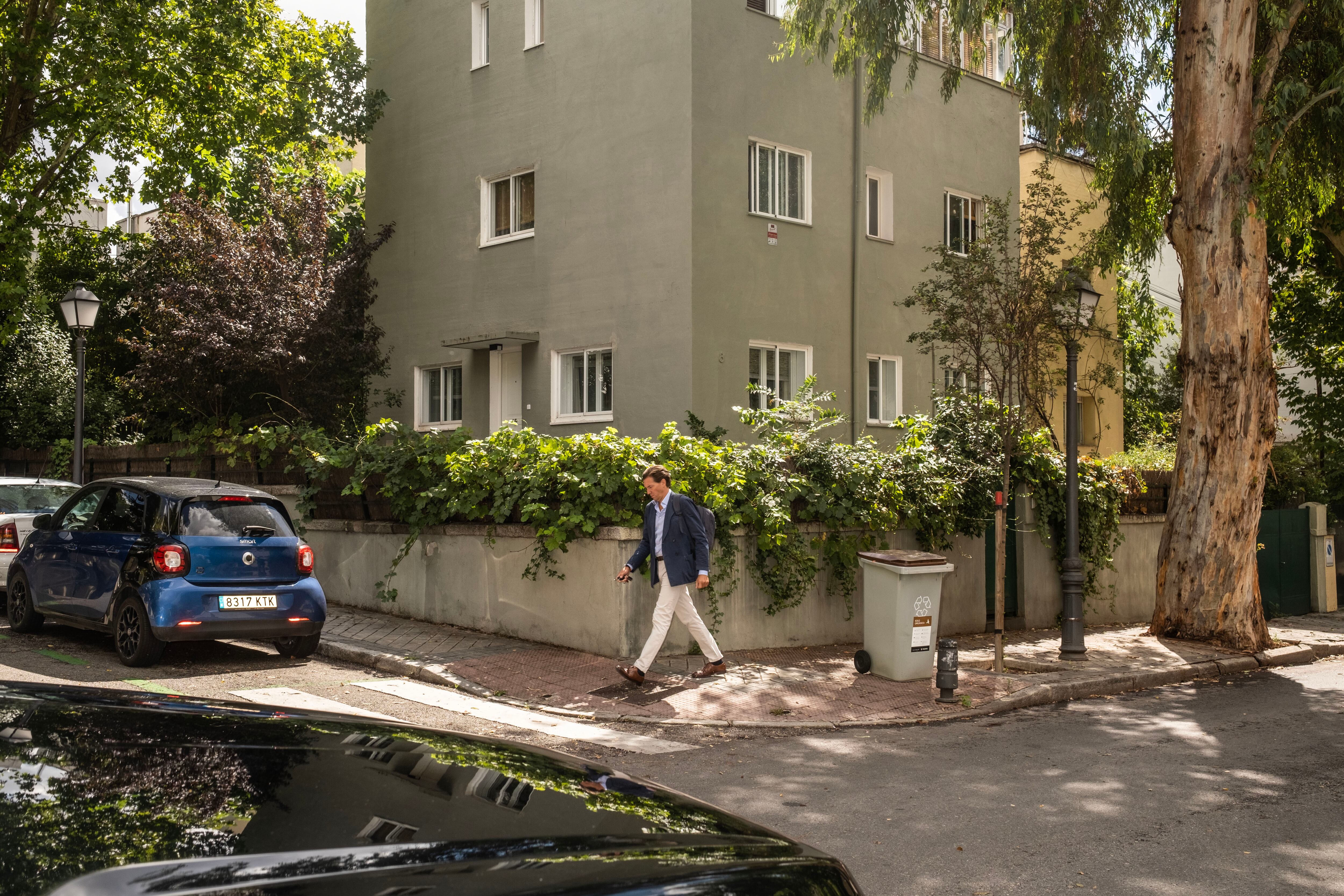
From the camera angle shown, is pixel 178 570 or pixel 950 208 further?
pixel 950 208

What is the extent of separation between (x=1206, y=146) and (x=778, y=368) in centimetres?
687

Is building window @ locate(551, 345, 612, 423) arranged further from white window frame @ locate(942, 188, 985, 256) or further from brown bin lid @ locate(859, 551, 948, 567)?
brown bin lid @ locate(859, 551, 948, 567)

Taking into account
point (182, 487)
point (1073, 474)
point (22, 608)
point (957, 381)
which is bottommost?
point (22, 608)

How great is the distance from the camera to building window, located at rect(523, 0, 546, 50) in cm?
1880

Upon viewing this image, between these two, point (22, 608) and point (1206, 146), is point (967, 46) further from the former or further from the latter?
point (22, 608)

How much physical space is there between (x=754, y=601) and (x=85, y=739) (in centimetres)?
1029

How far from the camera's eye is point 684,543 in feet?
33.3

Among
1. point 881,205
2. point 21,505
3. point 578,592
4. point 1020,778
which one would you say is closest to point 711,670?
point 578,592

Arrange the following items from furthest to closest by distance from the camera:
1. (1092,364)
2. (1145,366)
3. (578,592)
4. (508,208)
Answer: (1145,366) < (1092,364) < (508,208) < (578,592)

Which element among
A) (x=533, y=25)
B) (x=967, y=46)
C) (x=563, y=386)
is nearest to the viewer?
(x=563, y=386)

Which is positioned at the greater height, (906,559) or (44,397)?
(44,397)

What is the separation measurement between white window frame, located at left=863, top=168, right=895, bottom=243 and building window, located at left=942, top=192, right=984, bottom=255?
145 cm

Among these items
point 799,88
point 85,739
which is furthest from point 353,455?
point 85,739

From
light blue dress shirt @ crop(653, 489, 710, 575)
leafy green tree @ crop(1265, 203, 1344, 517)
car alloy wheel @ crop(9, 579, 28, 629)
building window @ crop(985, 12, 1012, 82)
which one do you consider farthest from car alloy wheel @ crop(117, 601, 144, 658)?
leafy green tree @ crop(1265, 203, 1344, 517)
